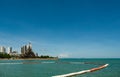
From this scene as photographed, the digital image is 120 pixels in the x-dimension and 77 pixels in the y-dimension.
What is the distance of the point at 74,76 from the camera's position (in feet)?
109

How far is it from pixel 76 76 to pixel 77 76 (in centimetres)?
19

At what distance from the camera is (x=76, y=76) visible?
33406 mm

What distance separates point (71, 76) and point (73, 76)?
51cm

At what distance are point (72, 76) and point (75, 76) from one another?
0.74m

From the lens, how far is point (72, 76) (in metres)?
A: 32.8

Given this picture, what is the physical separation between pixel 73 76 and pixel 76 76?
698mm

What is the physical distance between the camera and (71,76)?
3266 cm

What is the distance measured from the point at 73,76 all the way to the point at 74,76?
0.81ft

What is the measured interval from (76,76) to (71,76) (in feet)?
3.96

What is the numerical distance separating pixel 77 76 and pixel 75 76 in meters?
0.42

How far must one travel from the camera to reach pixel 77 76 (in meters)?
33.5

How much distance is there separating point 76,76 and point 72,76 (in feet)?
3.16

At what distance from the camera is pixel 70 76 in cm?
3253
